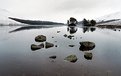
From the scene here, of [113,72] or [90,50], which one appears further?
[90,50]

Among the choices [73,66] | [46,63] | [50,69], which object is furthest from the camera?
[46,63]

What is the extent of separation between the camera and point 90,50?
153ft

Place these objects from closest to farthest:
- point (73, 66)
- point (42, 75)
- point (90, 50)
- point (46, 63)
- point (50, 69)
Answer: point (42, 75) → point (50, 69) → point (73, 66) → point (46, 63) → point (90, 50)

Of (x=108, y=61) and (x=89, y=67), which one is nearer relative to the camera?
(x=89, y=67)

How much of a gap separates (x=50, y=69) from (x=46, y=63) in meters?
4.10

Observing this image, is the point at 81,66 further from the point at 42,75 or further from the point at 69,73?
the point at 42,75

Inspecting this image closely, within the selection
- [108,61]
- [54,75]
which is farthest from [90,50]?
[54,75]

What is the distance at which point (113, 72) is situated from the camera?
92.4ft

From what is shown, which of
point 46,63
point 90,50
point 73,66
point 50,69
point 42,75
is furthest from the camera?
point 90,50

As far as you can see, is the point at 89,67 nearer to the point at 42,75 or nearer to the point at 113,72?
the point at 113,72

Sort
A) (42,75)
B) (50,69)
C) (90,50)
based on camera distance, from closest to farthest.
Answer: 1. (42,75)
2. (50,69)
3. (90,50)

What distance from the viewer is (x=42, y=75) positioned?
2656 cm

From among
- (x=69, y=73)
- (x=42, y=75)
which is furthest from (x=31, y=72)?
(x=69, y=73)

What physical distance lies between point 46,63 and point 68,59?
4.60m
